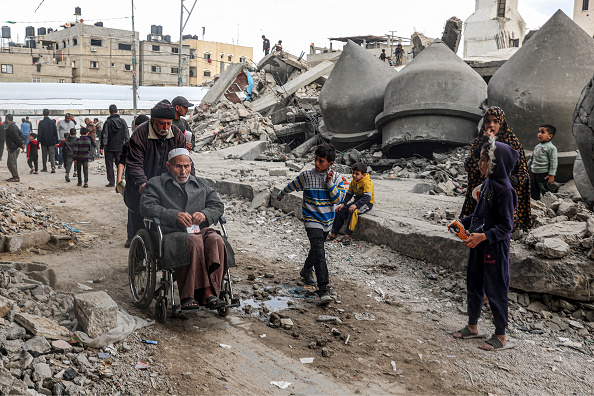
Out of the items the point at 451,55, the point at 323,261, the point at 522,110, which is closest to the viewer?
the point at 323,261

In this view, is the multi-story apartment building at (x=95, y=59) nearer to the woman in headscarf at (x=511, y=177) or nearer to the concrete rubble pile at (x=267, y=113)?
the concrete rubble pile at (x=267, y=113)

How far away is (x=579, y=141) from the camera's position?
538 centimetres

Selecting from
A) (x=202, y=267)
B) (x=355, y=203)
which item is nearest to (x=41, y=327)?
(x=202, y=267)

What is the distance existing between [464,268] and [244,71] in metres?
18.7

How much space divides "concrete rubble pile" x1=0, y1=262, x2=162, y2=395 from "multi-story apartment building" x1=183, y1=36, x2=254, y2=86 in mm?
51253

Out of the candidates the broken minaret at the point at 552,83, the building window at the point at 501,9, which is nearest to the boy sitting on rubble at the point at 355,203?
the broken minaret at the point at 552,83

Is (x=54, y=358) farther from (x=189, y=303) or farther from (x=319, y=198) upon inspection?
(x=319, y=198)

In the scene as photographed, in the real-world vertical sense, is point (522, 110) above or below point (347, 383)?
above

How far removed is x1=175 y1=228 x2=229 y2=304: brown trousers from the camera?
11.9ft

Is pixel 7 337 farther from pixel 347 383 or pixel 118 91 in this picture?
pixel 118 91

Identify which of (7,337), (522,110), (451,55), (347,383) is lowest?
(347,383)

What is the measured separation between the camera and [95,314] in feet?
10.8

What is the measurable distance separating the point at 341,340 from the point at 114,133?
7.02 m

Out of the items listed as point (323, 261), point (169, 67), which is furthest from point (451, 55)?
point (169, 67)
